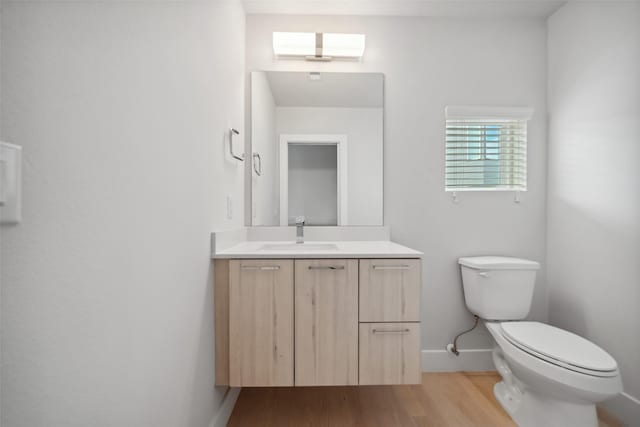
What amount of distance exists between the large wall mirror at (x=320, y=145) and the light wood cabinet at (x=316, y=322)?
2.22ft

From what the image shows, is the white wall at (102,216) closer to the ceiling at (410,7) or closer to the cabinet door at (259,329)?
the cabinet door at (259,329)

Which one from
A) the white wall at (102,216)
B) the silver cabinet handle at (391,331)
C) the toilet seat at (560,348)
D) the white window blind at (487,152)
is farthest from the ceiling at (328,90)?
the toilet seat at (560,348)

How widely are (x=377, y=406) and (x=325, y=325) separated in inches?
25.4

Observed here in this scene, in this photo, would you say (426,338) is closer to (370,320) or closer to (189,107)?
(370,320)

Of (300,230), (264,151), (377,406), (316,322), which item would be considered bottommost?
(377,406)

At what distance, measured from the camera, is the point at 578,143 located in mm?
1942

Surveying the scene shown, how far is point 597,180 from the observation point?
1812 mm

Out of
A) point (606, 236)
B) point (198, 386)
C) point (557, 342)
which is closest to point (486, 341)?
point (557, 342)

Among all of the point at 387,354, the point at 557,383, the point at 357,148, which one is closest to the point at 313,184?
the point at 357,148

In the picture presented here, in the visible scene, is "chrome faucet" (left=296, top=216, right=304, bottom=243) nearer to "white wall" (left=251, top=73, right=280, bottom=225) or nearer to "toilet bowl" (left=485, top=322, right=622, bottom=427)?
"white wall" (left=251, top=73, right=280, bottom=225)

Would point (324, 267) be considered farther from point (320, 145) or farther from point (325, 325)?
point (320, 145)

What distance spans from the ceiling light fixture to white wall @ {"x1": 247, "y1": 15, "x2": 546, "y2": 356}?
0.08m

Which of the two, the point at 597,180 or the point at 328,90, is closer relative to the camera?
the point at 597,180

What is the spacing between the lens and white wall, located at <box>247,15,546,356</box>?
7.07 ft
